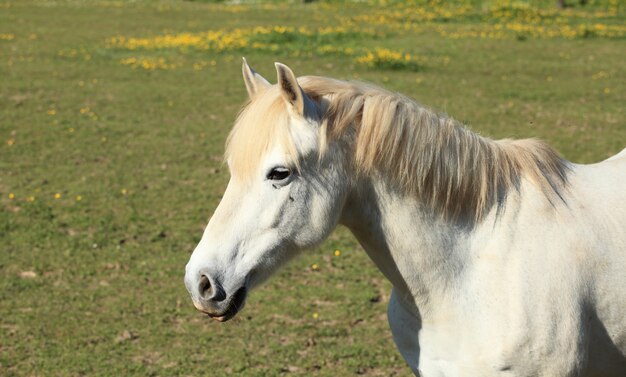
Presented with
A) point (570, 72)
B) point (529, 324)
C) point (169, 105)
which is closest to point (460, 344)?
point (529, 324)

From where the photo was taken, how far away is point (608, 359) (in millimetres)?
3174

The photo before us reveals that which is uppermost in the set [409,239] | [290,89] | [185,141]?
[290,89]

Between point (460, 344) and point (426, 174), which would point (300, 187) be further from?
point (460, 344)

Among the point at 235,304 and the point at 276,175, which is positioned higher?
the point at 276,175

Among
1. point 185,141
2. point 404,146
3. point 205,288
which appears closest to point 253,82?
point 404,146

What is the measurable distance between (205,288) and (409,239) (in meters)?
0.75

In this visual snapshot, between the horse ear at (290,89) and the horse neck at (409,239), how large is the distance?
0.37m

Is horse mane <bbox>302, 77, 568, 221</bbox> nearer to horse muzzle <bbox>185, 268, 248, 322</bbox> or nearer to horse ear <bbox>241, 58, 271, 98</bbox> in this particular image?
horse ear <bbox>241, 58, 271, 98</bbox>

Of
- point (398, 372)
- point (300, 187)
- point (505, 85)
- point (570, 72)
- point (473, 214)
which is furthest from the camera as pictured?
point (570, 72)

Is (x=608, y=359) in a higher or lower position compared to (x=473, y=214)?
lower

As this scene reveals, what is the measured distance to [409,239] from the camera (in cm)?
303

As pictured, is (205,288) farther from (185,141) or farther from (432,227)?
(185,141)

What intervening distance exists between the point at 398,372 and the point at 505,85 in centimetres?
928

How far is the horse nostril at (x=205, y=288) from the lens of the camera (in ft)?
9.32
